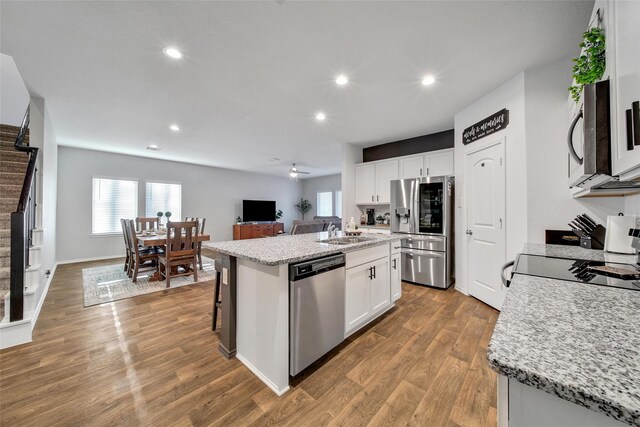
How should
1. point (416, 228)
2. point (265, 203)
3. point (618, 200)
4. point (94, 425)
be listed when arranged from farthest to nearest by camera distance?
point (265, 203) → point (416, 228) → point (618, 200) → point (94, 425)

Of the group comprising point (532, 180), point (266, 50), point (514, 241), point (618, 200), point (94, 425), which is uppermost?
point (266, 50)

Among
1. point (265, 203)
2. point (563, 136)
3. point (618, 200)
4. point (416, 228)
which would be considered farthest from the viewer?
point (265, 203)

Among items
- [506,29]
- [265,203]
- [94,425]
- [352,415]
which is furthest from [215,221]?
[506,29]

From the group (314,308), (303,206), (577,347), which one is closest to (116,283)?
(314,308)

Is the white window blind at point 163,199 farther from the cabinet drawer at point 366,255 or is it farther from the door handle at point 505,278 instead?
the door handle at point 505,278

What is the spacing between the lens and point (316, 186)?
9.75m

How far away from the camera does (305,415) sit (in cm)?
144

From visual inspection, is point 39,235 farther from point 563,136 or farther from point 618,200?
point 618,200

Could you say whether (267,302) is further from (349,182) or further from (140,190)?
(140,190)

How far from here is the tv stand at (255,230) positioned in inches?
316

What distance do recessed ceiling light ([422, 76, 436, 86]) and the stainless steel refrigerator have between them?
144cm

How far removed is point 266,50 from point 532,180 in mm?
2936

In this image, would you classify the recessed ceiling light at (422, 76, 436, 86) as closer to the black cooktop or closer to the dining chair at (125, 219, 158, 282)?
the black cooktop

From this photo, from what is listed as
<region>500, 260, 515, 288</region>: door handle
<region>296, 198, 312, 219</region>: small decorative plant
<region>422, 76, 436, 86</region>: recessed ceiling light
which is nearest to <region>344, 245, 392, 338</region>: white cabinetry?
<region>500, 260, 515, 288</region>: door handle
